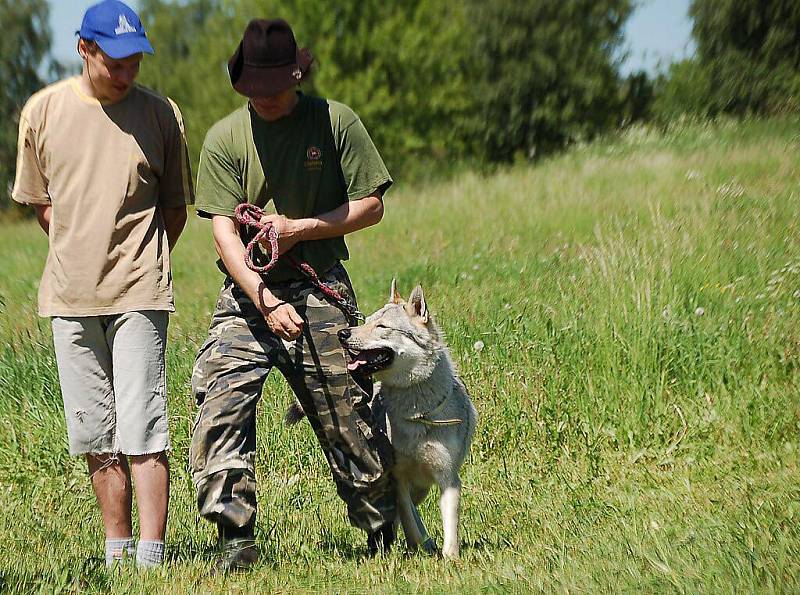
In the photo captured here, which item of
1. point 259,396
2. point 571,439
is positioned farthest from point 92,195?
point 571,439

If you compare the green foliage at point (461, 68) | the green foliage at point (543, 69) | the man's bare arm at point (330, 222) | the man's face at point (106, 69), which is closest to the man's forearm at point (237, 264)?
the man's bare arm at point (330, 222)

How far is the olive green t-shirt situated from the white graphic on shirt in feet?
1.93

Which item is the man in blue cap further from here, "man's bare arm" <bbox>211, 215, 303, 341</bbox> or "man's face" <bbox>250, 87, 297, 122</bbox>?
"man's face" <bbox>250, 87, 297, 122</bbox>

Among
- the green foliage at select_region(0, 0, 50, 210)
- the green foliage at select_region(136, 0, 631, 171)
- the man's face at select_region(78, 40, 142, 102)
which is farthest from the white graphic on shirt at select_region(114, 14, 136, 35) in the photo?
the green foliage at select_region(0, 0, 50, 210)

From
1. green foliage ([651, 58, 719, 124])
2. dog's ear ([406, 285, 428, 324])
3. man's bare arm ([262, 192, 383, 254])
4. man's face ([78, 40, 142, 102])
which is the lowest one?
green foliage ([651, 58, 719, 124])

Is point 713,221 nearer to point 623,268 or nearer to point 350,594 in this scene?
point 623,268

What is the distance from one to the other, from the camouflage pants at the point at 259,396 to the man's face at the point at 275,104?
0.84 metres

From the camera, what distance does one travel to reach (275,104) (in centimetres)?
446

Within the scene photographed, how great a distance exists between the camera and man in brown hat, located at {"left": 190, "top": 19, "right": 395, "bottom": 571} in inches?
177

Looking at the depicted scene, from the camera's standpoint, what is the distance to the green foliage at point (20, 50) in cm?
4991

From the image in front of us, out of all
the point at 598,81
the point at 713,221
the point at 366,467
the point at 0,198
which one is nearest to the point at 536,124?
the point at 598,81

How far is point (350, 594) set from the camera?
4.19 meters

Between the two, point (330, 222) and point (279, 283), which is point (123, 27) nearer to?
point (330, 222)

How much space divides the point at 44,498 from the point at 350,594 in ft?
10.2
